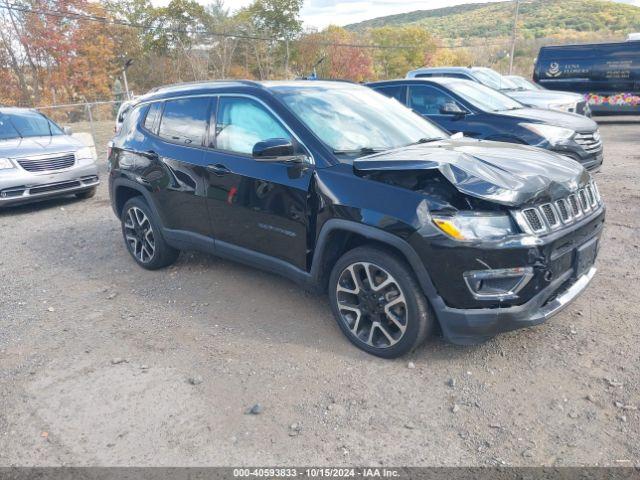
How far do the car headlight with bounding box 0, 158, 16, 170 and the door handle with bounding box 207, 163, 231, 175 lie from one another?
205 inches

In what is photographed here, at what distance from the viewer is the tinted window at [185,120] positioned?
14.6ft

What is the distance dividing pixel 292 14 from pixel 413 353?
130 feet

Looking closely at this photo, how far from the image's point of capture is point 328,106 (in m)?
4.06

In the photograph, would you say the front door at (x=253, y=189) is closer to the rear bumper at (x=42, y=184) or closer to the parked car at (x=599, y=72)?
the rear bumper at (x=42, y=184)

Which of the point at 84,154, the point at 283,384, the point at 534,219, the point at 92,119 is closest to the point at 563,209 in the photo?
the point at 534,219

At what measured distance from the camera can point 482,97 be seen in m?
8.23

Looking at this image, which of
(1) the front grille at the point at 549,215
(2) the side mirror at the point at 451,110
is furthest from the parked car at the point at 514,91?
(1) the front grille at the point at 549,215

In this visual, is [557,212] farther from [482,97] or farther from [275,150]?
[482,97]

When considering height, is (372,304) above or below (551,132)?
below

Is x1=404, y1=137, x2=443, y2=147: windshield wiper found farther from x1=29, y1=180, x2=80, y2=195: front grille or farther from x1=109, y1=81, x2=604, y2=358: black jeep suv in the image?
x1=29, y1=180, x2=80, y2=195: front grille

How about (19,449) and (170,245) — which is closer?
(19,449)

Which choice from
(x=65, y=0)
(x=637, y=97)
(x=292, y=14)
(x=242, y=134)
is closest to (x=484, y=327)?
(x=242, y=134)

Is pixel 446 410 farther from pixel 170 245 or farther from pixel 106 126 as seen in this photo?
pixel 106 126

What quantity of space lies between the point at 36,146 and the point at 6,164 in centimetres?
66
